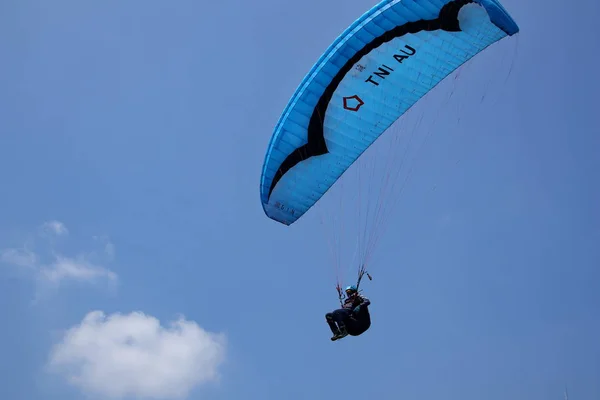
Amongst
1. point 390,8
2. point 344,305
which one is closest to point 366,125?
point 390,8

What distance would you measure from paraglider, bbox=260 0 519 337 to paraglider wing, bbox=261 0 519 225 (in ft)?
0.07

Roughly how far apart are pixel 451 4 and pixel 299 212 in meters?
6.51

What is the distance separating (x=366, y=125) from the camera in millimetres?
15703

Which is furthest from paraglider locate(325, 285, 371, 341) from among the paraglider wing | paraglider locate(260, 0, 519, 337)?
the paraglider wing

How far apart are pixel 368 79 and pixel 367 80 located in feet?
0.11

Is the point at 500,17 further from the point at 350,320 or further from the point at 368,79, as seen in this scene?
the point at 350,320

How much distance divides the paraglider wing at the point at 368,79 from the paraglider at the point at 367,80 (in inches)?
0.9

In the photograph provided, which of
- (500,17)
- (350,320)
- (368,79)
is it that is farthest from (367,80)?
(350,320)

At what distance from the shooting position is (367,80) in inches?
587

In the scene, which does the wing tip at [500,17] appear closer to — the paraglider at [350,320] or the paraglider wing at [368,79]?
the paraglider wing at [368,79]

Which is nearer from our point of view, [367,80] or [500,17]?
[500,17]

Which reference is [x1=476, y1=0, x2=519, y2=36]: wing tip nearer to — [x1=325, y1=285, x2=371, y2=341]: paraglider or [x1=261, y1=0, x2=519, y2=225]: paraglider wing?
[x1=261, y1=0, x2=519, y2=225]: paraglider wing

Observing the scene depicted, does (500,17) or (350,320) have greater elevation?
(500,17)

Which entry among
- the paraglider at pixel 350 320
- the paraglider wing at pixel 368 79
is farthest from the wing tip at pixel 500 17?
the paraglider at pixel 350 320
